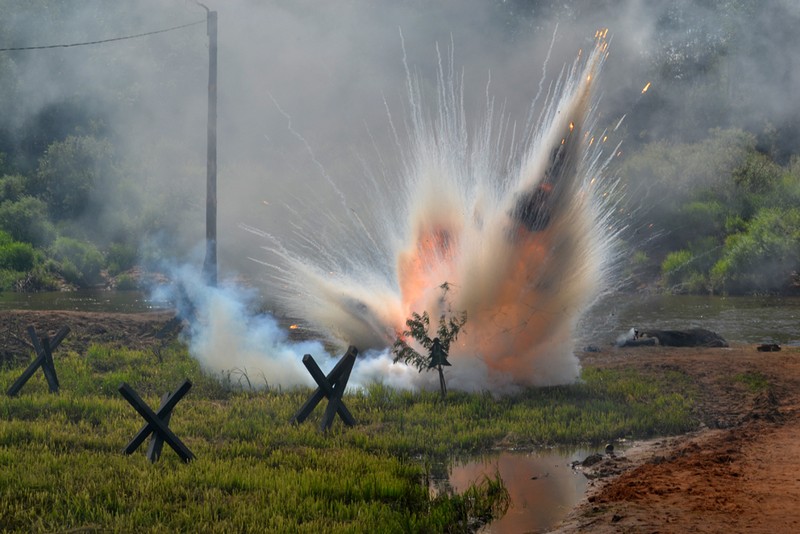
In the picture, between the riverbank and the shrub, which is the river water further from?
the riverbank

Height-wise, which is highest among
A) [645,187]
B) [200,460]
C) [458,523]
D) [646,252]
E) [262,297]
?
[645,187]

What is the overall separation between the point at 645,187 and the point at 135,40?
132 feet

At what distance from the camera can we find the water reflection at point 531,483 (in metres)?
11.3

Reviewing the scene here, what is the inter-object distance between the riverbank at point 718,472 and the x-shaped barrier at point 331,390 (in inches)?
156

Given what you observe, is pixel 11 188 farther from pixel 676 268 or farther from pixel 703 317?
pixel 703 317

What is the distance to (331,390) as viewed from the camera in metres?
14.7

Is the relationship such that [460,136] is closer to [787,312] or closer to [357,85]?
[787,312]

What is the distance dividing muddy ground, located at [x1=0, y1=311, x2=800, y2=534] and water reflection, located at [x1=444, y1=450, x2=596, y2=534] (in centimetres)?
28

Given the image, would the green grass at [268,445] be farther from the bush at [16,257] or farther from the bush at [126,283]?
the bush at [16,257]

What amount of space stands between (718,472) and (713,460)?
0.72 m

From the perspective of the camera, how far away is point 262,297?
3553 centimetres

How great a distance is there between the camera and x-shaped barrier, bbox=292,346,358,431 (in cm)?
1446

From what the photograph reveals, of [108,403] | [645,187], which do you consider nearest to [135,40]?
[645,187]

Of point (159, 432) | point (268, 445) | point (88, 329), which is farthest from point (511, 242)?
point (88, 329)
